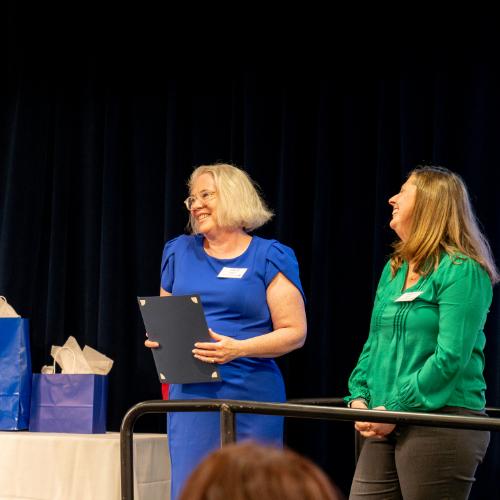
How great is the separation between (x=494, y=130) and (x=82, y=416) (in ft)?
6.30

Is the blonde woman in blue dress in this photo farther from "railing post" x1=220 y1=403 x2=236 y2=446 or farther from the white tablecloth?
"railing post" x1=220 y1=403 x2=236 y2=446

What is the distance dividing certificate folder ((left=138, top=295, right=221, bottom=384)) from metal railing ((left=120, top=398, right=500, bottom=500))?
0.51m

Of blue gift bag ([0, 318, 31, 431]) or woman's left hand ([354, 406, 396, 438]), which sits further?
blue gift bag ([0, 318, 31, 431])

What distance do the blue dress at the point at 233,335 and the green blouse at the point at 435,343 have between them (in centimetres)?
52

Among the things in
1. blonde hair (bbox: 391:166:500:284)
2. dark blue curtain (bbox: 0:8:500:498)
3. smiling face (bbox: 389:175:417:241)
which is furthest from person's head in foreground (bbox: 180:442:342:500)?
dark blue curtain (bbox: 0:8:500:498)

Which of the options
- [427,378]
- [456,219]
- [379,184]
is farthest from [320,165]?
[427,378]

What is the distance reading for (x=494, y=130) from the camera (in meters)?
3.20

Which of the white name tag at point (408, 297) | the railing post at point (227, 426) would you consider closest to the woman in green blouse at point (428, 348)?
the white name tag at point (408, 297)

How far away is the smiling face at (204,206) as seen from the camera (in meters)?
2.94

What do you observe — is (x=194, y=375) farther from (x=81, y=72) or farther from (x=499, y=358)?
(x=81, y=72)

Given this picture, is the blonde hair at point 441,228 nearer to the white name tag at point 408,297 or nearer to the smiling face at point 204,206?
the white name tag at point 408,297

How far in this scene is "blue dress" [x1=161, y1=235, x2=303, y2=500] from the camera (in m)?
2.74

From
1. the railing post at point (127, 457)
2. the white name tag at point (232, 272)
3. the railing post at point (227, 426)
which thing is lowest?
the railing post at point (127, 457)

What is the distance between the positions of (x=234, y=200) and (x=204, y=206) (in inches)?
4.0
